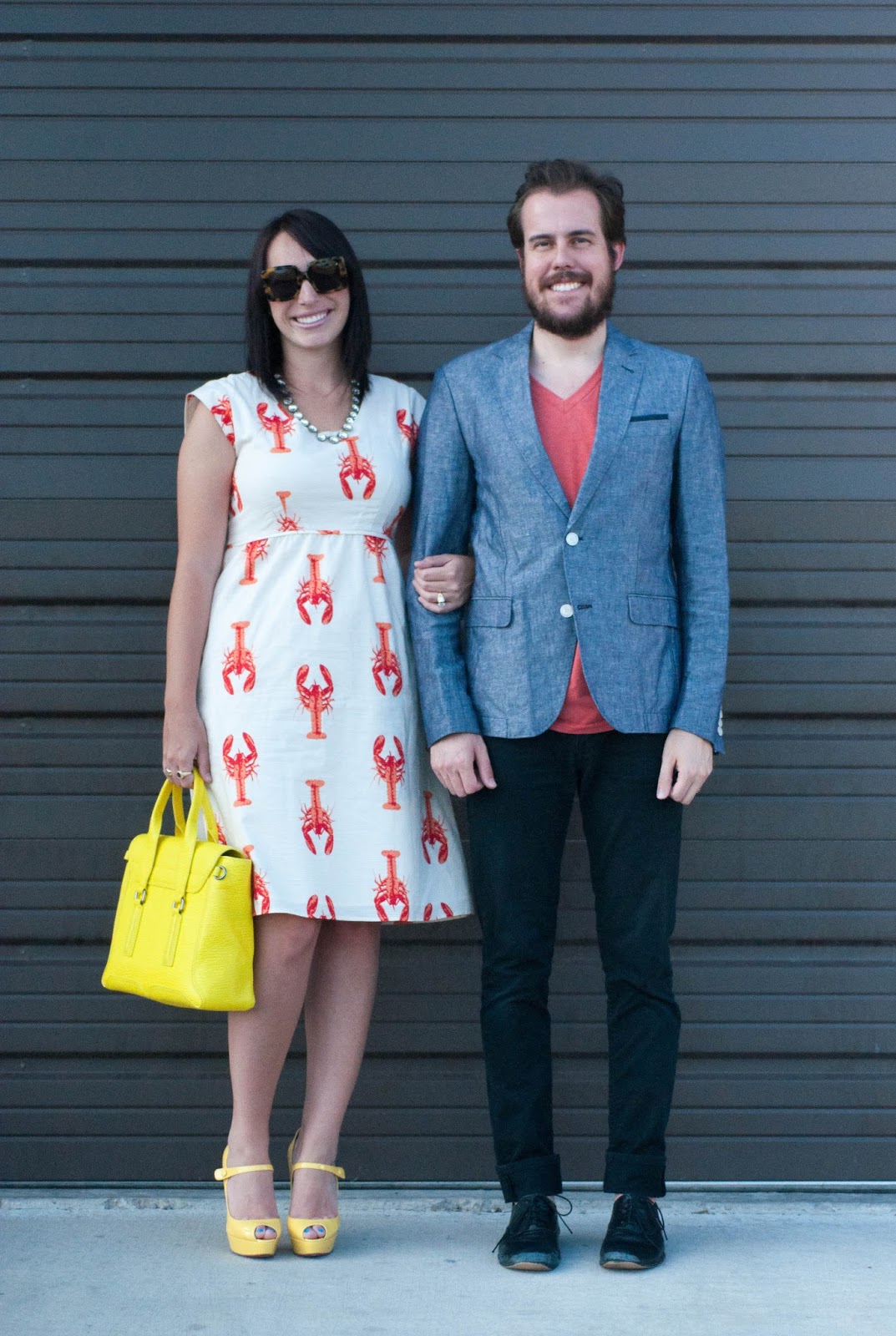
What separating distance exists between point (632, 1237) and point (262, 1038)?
0.77 m

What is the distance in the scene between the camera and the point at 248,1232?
2459mm

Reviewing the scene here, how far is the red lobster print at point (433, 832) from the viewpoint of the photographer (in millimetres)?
2559

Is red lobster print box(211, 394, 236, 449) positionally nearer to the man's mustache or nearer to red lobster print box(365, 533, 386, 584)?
red lobster print box(365, 533, 386, 584)

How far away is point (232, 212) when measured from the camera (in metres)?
2.91

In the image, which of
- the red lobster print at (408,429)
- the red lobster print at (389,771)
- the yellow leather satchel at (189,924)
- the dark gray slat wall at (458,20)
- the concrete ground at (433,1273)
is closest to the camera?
the concrete ground at (433,1273)

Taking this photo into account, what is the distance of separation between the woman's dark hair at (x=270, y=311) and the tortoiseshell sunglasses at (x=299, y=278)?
1.2 inches

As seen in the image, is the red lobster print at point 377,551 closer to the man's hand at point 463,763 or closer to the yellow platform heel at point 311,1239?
the man's hand at point 463,763

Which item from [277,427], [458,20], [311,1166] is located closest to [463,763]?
[277,427]

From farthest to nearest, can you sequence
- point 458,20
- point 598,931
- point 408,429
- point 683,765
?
point 458,20 < point 408,429 < point 598,931 < point 683,765

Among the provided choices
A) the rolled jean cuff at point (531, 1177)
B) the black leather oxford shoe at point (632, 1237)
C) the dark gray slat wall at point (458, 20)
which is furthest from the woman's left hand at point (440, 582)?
the dark gray slat wall at point (458, 20)

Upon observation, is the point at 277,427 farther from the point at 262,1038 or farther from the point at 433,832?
the point at 262,1038

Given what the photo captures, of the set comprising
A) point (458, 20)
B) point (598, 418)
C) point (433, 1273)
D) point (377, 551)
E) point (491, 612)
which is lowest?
point (433, 1273)

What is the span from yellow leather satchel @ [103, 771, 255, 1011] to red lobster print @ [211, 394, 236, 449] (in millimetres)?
643

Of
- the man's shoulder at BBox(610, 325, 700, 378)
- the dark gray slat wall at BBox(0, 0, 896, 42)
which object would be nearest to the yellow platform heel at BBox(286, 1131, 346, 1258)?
the man's shoulder at BBox(610, 325, 700, 378)
